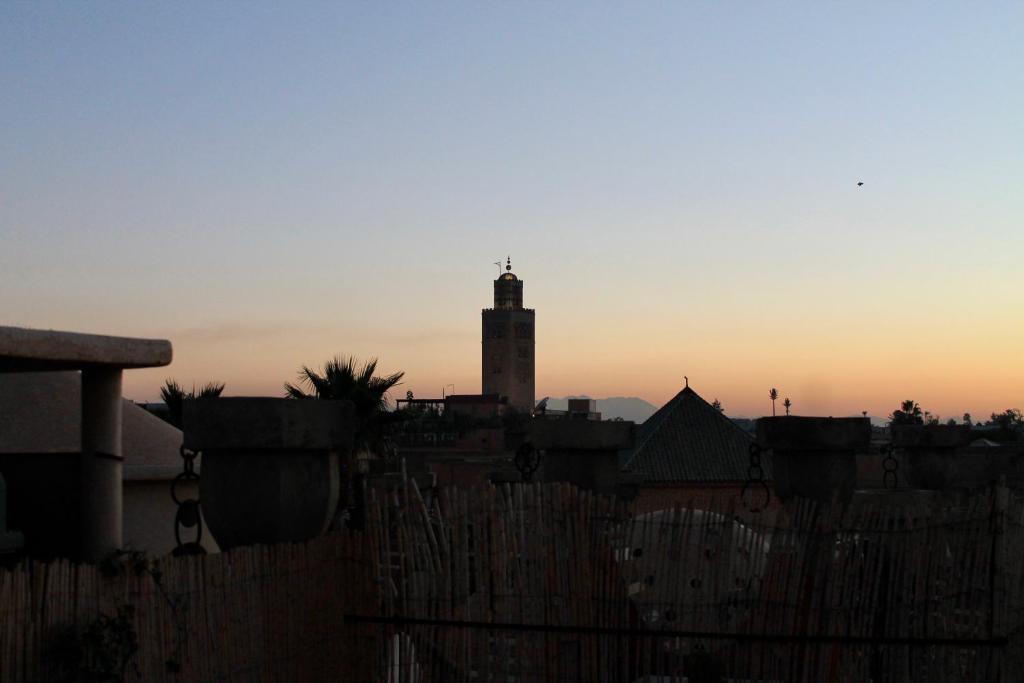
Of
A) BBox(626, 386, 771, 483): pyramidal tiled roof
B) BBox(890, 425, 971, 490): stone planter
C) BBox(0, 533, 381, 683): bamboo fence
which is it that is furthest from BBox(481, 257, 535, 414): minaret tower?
BBox(0, 533, 381, 683): bamboo fence

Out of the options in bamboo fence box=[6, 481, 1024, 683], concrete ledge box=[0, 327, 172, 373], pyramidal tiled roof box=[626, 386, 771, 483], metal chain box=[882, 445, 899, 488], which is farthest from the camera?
pyramidal tiled roof box=[626, 386, 771, 483]

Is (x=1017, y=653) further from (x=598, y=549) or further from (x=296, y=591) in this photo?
(x=296, y=591)

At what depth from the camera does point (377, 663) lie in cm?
634

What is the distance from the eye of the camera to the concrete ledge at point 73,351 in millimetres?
5086

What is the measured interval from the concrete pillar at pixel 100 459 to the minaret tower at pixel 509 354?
161567 millimetres

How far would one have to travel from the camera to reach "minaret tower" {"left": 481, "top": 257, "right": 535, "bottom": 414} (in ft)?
557

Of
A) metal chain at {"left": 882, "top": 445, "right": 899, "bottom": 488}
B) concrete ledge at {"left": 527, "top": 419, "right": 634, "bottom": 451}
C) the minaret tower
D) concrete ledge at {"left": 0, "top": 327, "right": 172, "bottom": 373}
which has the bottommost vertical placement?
metal chain at {"left": 882, "top": 445, "right": 899, "bottom": 488}

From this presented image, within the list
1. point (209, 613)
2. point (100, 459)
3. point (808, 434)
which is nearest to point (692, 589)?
point (209, 613)

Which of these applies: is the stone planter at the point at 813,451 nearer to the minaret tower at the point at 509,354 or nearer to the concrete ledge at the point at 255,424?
the concrete ledge at the point at 255,424

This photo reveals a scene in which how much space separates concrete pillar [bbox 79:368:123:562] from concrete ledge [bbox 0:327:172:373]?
0.42 feet

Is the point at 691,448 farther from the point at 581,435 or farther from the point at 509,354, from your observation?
the point at 509,354

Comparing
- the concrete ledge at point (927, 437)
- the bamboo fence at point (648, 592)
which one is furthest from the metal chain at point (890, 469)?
the bamboo fence at point (648, 592)

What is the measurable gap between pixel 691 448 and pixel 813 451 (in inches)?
841

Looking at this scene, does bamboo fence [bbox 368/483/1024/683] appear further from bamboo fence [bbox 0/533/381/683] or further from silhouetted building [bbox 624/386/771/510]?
silhouetted building [bbox 624/386/771/510]
